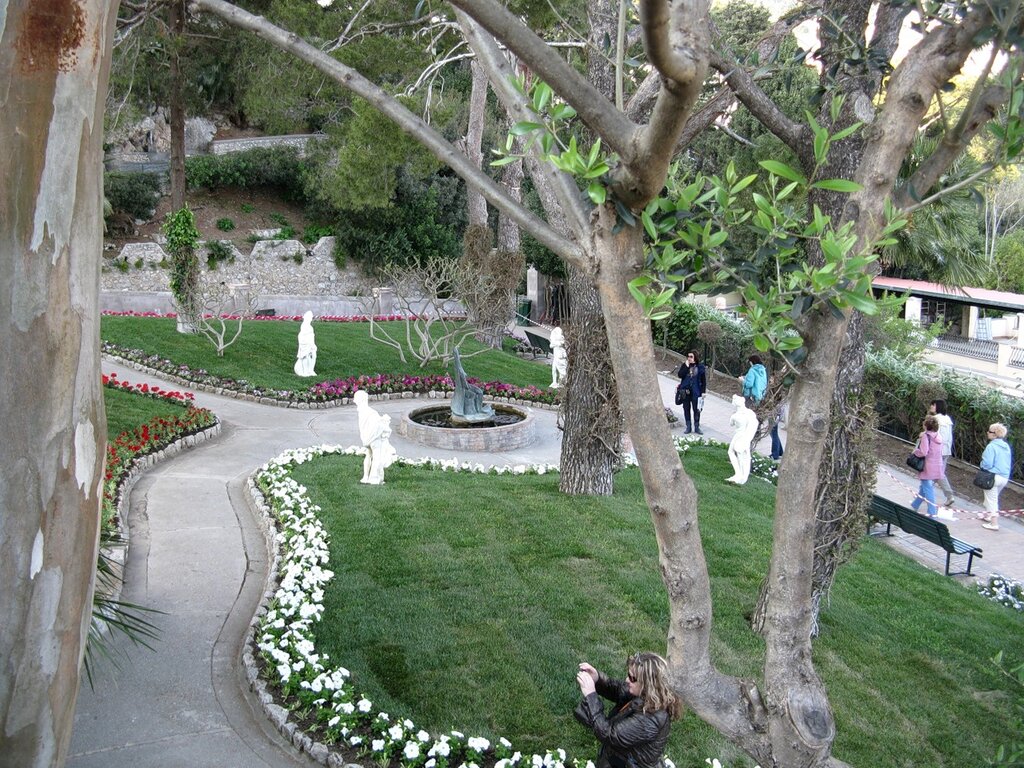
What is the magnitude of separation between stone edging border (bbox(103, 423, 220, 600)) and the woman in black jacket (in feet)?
12.2

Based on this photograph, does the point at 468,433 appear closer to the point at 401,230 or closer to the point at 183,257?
the point at 183,257

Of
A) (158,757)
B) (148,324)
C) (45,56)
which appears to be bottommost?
(158,757)

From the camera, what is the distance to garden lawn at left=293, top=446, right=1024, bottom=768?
5.38m

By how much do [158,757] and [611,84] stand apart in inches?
A: 306

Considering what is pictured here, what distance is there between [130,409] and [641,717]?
35.5ft

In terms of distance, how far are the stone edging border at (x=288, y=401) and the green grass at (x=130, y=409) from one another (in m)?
1.57

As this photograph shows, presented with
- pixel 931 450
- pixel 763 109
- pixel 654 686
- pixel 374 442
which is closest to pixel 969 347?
pixel 931 450

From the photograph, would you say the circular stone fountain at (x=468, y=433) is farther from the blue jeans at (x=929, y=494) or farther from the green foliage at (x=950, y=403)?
the blue jeans at (x=929, y=494)

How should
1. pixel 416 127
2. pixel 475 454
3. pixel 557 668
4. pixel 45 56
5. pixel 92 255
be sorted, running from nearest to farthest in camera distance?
pixel 45 56
pixel 92 255
pixel 416 127
pixel 557 668
pixel 475 454

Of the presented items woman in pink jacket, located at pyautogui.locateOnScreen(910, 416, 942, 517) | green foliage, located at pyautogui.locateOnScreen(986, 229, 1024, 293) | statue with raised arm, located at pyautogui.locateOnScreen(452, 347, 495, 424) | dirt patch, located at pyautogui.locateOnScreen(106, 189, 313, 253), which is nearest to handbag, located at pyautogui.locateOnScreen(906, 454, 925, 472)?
woman in pink jacket, located at pyautogui.locateOnScreen(910, 416, 942, 517)

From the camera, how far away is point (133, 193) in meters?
29.2

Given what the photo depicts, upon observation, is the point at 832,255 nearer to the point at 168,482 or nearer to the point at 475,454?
the point at 168,482

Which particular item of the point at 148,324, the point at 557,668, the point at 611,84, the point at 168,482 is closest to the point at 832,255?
the point at 557,668

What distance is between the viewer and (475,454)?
13.1 metres
